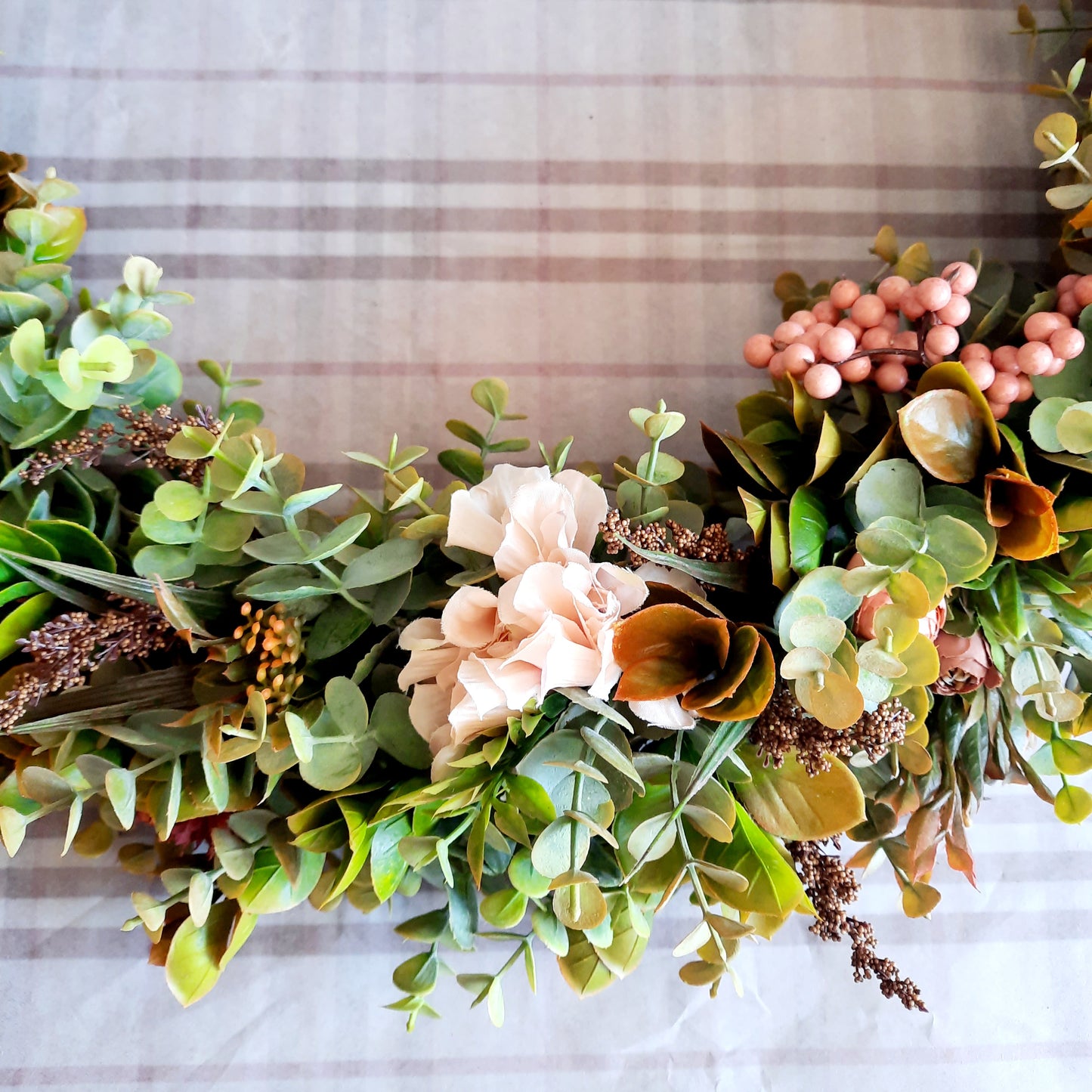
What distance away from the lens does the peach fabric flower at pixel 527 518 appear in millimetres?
494

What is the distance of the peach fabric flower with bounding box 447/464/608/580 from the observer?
0.49 metres

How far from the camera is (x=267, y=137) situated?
0.73 m

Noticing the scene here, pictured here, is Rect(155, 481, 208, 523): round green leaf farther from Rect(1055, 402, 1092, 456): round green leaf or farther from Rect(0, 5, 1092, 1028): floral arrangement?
Rect(1055, 402, 1092, 456): round green leaf

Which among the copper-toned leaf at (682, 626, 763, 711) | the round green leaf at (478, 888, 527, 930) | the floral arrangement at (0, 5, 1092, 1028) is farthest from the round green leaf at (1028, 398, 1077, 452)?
the round green leaf at (478, 888, 527, 930)

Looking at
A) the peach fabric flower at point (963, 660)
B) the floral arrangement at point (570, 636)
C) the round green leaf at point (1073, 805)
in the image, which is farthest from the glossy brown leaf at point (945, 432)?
the round green leaf at point (1073, 805)

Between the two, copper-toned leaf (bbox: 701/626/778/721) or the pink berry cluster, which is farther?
the pink berry cluster

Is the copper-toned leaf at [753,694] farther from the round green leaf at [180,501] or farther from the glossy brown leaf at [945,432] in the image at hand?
the round green leaf at [180,501]

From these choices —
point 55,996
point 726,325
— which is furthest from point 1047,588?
point 55,996

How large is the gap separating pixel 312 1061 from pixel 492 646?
42cm

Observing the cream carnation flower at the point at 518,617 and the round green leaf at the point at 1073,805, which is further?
the round green leaf at the point at 1073,805

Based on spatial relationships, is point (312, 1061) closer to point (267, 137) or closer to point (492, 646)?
point (492, 646)

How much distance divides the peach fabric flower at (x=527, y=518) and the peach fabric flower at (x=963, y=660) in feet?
0.77

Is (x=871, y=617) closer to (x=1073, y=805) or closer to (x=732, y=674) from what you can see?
(x=732, y=674)

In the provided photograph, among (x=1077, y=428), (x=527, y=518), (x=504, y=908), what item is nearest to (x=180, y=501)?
(x=527, y=518)
